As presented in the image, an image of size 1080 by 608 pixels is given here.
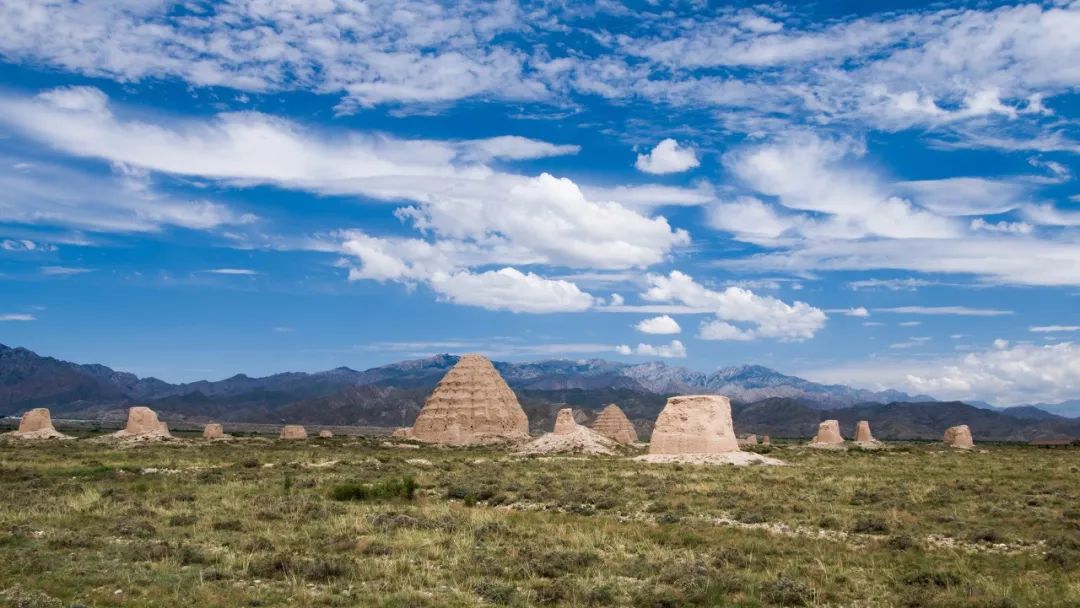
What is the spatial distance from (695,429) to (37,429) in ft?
174

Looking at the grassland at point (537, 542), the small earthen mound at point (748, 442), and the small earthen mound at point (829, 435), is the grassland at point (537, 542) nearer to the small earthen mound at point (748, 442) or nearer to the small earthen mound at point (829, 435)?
the small earthen mound at point (748, 442)

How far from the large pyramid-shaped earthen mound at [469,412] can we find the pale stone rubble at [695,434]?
104ft

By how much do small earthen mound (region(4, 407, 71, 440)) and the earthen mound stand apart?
4634 centimetres

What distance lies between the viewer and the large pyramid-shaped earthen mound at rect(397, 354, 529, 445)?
6981cm

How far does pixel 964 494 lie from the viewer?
22.7m

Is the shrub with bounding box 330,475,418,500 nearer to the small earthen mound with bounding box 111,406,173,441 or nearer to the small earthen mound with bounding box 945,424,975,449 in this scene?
the small earthen mound with bounding box 111,406,173,441

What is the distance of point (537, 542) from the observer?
14391mm

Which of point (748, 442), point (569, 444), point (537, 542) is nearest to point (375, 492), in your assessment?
point (537, 542)

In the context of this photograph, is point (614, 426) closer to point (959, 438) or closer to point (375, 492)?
point (959, 438)

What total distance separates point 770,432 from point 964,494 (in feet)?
551

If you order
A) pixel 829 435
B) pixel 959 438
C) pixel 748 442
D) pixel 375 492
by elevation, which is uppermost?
pixel 375 492

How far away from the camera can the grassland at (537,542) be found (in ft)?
34.7

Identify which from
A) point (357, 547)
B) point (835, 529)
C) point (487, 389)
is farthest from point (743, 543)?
point (487, 389)

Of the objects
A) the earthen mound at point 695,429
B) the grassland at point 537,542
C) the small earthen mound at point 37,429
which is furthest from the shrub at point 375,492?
the small earthen mound at point 37,429
